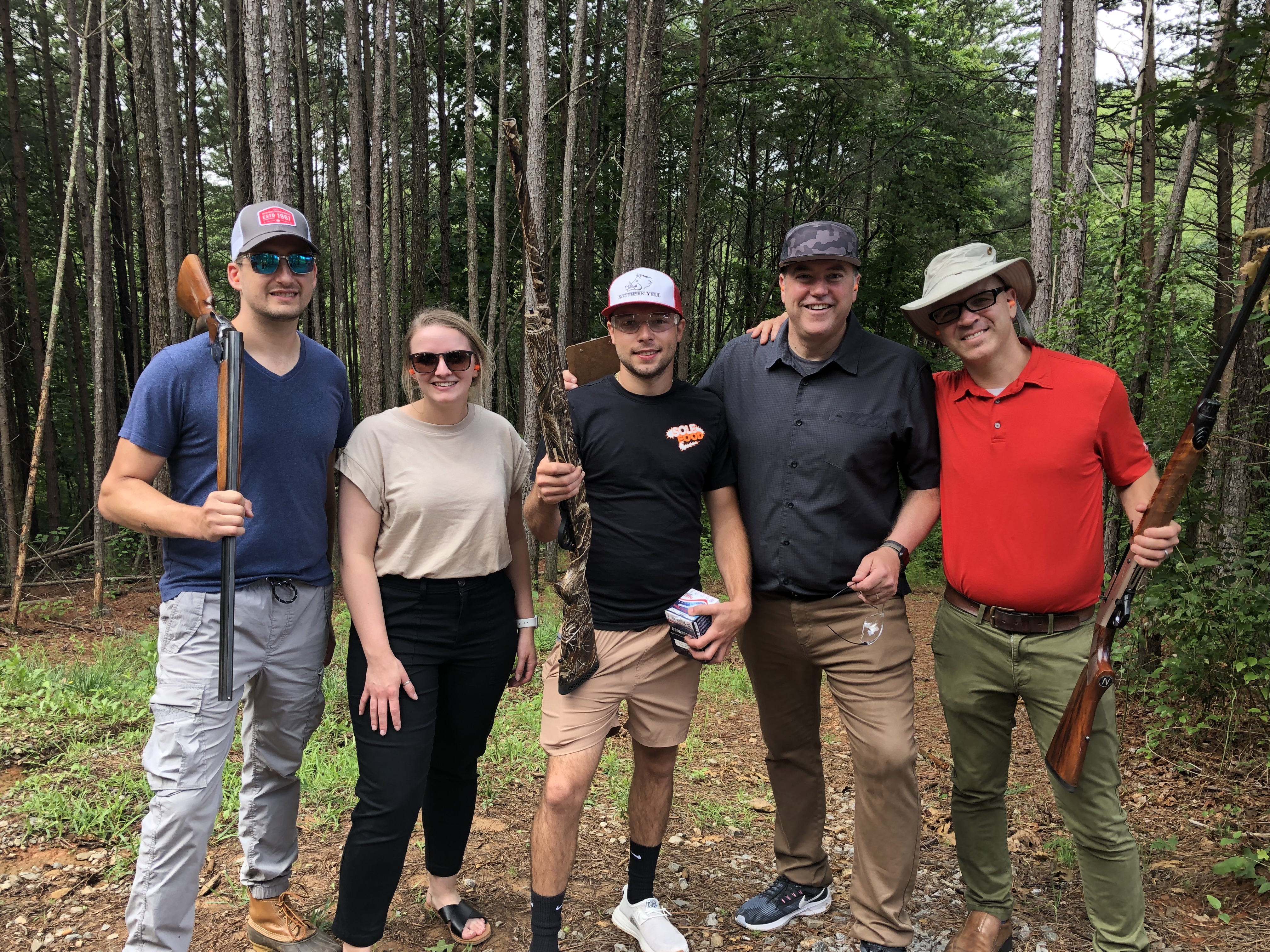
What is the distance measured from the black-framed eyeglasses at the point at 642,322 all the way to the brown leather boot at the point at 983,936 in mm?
2674

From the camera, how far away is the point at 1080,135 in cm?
846

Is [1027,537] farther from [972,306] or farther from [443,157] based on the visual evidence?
[443,157]

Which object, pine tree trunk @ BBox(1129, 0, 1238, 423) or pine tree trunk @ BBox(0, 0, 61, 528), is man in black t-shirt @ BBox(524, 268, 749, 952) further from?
pine tree trunk @ BBox(0, 0, 61, 528)

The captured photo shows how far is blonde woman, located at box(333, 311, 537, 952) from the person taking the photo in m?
2.71

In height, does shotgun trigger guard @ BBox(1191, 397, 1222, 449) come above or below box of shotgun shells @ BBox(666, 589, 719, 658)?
above

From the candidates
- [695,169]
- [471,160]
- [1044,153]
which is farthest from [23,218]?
[1044,153]

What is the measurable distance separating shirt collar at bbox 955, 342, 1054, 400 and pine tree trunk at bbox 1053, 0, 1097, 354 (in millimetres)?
5349

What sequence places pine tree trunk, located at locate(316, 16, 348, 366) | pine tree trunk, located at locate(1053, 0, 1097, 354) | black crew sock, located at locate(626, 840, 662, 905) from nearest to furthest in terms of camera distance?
black crew sock, located at locate(626, 840, 662, 905) → pine tree trunk, located at locate(1053, 0, 1097, 354) → pine tree trunk, located at locate(316, 16, 348, 366)

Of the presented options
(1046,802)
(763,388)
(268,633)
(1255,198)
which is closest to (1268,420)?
(1255,198)

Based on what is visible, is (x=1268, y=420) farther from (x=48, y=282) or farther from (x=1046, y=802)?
(x=48, y=282)

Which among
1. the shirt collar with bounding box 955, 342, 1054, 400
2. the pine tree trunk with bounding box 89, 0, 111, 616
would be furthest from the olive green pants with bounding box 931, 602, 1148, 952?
the pine tree trunk with bounding box 89, 0, 111, 616

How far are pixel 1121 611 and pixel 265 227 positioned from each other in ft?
10.8

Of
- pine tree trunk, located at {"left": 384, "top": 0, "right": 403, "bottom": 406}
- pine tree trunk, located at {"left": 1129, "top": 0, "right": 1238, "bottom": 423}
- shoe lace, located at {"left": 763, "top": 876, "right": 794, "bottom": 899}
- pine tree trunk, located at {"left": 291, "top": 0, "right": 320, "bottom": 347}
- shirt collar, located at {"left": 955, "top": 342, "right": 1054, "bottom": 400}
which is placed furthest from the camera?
pine tree trunk, located at {"left": 291, "top": 0, "right": 320, "bottom": 347}

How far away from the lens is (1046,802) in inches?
189
